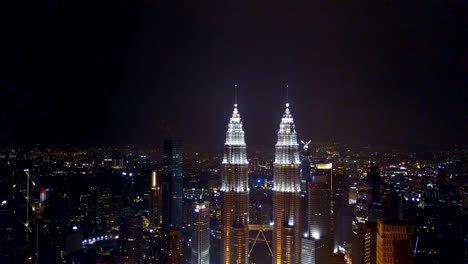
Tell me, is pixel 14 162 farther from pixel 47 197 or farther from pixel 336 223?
pixel 336 223

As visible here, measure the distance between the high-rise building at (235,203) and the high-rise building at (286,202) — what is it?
0.43m

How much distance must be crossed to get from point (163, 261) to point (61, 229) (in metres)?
1.26

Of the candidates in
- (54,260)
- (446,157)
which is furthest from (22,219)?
(446,157)

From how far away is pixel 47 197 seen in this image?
4.73 metres

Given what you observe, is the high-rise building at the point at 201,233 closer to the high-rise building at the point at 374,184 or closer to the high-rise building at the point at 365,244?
the high-rise building at the point at 365,244

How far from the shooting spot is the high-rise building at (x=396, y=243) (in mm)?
4104

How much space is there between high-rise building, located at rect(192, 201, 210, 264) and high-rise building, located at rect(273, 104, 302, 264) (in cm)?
95

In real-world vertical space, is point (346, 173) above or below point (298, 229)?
above

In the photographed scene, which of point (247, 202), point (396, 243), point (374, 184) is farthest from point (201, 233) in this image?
point (396, 243)

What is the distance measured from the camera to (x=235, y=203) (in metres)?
6.31

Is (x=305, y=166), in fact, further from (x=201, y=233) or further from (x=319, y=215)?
(x=201, y=233)

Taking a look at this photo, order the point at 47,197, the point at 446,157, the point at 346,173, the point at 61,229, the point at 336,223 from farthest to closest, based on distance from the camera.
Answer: the point at 336,223 < the point at 346,173 < the point at 61,229 < the point at 47,197 < the point at 446,157

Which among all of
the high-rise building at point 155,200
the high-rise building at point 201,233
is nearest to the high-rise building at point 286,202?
the high-rise building at point 201,233

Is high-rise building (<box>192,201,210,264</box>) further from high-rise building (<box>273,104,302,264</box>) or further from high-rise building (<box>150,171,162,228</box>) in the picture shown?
high-rise building (<box>273,104,302,264</box>)
